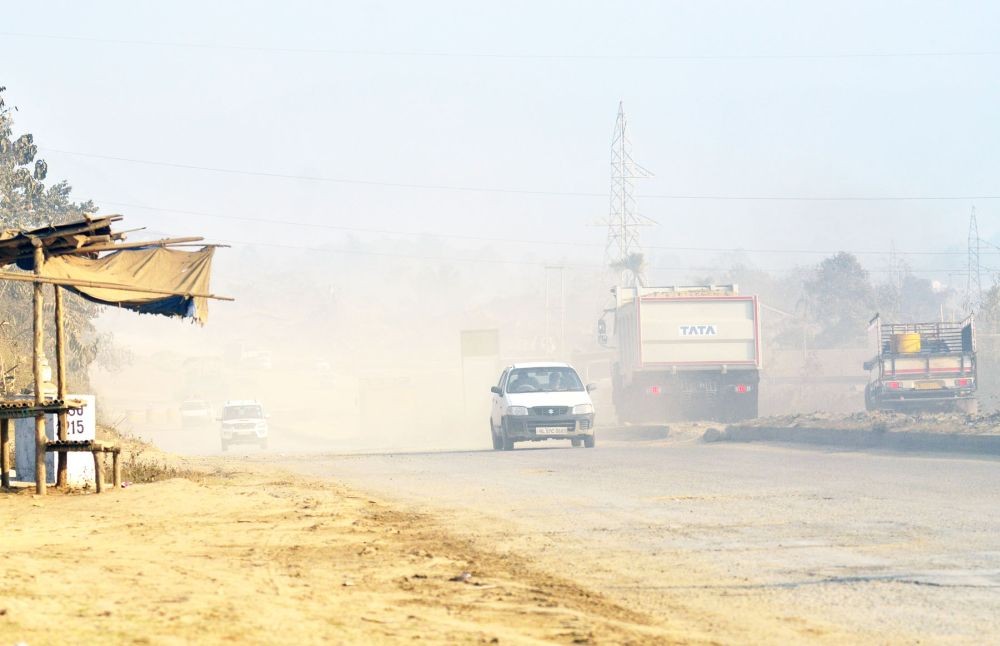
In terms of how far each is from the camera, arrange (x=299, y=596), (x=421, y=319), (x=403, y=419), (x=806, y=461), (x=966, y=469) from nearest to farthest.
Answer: (x=299, y=596), (x=966, y=469), (x=806, y=461), (x=403, y=419), (x=421, y=319)

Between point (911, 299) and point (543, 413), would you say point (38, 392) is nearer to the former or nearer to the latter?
point (543, 413)

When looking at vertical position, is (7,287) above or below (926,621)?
above

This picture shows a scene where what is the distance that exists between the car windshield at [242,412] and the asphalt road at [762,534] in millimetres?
26450

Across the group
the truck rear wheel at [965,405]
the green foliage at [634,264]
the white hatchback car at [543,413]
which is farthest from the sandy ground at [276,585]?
the green foliage at [634,264]

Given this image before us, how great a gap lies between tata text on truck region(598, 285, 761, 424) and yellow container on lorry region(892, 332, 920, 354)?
3.88 metres

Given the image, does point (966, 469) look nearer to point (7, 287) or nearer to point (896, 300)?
point (7, 287)

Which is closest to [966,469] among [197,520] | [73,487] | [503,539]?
[503,539]

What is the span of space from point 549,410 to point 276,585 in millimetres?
18764

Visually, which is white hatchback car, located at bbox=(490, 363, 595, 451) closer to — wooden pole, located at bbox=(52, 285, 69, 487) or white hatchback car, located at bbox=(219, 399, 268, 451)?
wooden pole, located at bbox=(52, 285, 69, 487)

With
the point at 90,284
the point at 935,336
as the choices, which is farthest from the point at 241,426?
the point at 90,284

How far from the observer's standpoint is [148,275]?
17141mm

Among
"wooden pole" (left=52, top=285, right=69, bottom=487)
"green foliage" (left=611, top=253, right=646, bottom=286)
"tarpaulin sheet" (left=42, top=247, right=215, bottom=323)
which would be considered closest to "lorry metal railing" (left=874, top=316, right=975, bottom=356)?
"tarpaulin sheet" (left=42, top=247, right=215, bottom=323)

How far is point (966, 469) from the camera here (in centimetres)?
Answer: 1659

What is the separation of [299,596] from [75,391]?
115 feet
